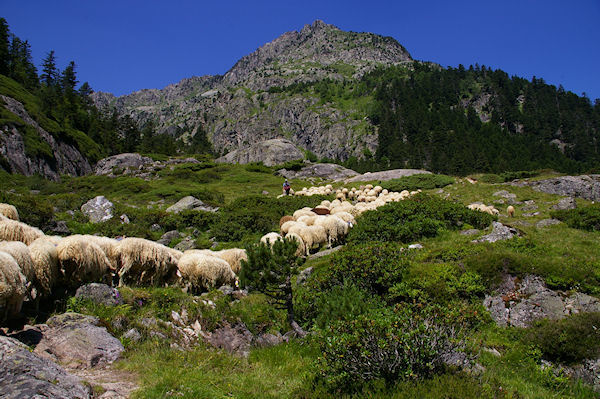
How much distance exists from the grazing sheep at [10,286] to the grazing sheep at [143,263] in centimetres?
356

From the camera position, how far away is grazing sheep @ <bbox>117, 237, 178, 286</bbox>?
9.99 metres

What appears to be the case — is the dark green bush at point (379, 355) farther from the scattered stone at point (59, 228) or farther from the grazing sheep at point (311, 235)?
the scattered stone at point (59, 228)

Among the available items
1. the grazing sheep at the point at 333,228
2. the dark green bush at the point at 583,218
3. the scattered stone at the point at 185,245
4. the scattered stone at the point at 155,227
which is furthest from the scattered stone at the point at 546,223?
the scattered stone at the point at 155,227

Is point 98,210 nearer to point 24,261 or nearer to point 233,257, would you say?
point 233,257

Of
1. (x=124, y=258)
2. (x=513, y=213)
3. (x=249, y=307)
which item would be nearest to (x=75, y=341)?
(x=124, y=258)

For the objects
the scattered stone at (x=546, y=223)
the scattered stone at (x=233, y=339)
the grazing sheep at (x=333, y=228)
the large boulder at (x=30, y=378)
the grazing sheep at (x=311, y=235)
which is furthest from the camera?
the grazing sheep at (x=333, y=228)

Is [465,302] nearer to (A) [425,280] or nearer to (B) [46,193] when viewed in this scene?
(A) [425,280]

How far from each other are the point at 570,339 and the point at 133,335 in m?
9.56

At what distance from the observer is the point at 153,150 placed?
104m

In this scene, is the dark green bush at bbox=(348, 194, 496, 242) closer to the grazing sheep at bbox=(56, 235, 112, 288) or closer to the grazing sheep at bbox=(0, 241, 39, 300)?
the grazing sheep at bbox=(56, 235, 112, 288)

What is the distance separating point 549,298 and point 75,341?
37.5 feet

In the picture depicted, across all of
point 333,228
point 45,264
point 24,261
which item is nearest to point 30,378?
point 24,261

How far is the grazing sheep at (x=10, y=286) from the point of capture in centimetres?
585

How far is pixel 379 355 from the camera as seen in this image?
5.79 meters
